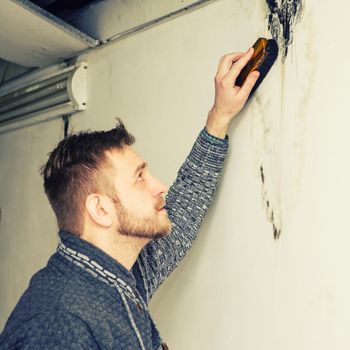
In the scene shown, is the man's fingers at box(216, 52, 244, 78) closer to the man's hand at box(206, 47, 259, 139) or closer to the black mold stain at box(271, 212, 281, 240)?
the man's hand at box(206, 47, 259, 139)

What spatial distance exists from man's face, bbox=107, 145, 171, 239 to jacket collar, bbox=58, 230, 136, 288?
80 mm

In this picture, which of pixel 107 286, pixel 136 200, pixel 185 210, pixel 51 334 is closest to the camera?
pixel 51 334

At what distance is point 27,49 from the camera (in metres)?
1.67

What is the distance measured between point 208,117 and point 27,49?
927 mm

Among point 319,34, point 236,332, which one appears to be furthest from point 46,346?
point 319,34

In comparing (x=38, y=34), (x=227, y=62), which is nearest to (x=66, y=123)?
(x=38, y=34)

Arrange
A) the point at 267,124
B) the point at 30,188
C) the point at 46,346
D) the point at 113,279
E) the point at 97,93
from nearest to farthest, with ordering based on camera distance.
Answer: the point at 46,346 < the point at 113,279 < the point at 267,124 < the point at 97,93 < the point at 30,188

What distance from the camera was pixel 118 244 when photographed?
101 cm

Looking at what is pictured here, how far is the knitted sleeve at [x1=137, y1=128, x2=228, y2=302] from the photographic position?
1103 millimetres

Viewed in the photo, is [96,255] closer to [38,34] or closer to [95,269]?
[95,269]

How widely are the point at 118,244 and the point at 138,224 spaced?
0.22 ft

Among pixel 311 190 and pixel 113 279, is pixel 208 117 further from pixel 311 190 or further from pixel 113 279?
pixel 113 279

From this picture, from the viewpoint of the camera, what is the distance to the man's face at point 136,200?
1007 mm

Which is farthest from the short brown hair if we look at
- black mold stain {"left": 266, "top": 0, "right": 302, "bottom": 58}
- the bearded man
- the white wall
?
black mold stain {"left": 266, "top": 0, "right": 302, "bottom": 58}
